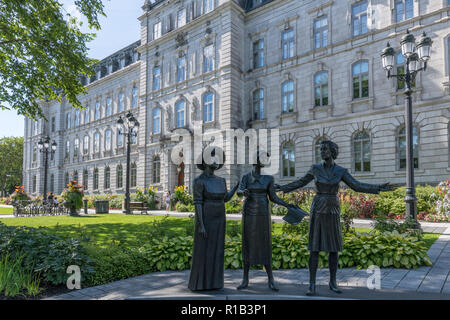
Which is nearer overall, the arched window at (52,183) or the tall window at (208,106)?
the tall window at (208,106)

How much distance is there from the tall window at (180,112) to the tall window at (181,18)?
713cm

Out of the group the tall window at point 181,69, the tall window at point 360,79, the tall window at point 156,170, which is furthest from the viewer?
the tall window at point 156,170

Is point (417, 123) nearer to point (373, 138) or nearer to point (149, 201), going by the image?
point (373, 138)

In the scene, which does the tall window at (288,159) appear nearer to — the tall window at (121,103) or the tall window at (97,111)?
the tall window at (121,103)

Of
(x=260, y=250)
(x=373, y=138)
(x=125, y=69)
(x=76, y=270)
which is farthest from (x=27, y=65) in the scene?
(x=125, y=69)

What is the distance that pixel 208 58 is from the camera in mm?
25703

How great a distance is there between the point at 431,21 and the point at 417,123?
18.8 feet

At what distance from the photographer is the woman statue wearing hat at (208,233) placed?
4559 mm

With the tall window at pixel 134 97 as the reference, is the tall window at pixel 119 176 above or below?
below

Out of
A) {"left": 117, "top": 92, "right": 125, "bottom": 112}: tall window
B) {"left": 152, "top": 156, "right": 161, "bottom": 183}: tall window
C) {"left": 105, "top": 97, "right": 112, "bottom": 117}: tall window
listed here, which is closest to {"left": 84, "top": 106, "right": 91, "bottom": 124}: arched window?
{"left": 105, "top": 97, "right": 112, "bottom": 117}: tall window

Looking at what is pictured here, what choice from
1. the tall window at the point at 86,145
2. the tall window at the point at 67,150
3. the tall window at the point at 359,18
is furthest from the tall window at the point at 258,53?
the tall window at the point at 67,150

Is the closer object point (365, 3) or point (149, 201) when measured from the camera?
point (365, 3)

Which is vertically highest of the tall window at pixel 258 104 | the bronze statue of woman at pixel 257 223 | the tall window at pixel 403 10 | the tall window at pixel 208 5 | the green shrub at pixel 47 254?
the tall window at pixel 208 5

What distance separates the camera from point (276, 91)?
913 inches
